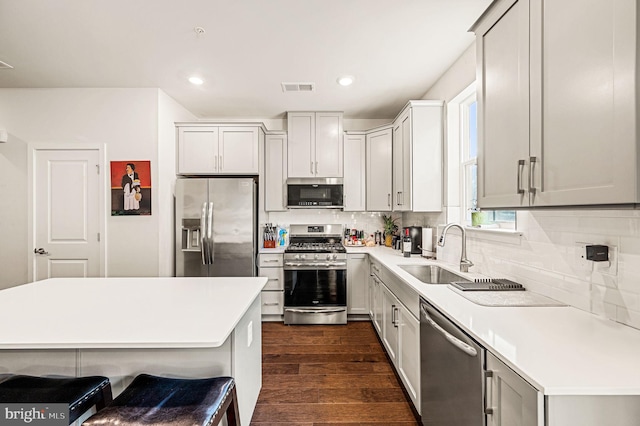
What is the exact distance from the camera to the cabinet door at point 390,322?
246cm

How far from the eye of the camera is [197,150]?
379 centimetres

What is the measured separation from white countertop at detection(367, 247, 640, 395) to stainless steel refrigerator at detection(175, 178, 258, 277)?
245cm

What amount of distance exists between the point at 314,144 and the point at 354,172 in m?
0.64

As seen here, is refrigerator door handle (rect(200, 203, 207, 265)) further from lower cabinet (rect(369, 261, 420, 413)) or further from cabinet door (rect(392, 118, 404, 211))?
cabinet door (rect(392, 118, 404, 211))

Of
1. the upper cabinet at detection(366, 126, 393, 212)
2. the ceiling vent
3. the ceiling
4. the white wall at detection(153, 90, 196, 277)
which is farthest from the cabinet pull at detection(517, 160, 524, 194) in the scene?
the white wall at detection(153, 90, 196, 277)

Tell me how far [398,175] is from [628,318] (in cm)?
247

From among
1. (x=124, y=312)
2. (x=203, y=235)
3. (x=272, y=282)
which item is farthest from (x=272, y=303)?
(x=124, y=312)

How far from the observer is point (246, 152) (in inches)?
150

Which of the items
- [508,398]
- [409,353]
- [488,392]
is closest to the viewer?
[508,398]

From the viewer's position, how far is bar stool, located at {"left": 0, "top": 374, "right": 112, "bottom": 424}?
1162 millimetres

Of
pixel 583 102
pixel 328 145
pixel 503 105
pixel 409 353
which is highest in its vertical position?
pixel 328 145

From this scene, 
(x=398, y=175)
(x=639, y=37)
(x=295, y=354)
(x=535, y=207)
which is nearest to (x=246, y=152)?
(x=398, y=175)

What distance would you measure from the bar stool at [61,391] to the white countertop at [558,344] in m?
1.51

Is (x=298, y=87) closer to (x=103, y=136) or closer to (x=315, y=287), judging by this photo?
(x=103, y=136)
